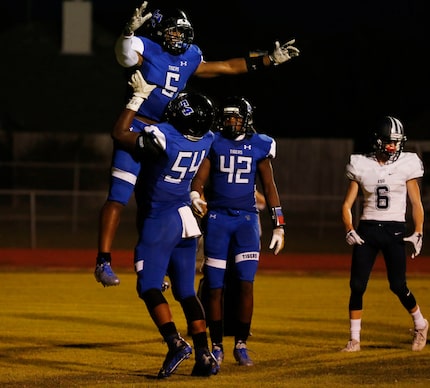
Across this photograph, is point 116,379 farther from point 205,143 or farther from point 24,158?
point 24,158

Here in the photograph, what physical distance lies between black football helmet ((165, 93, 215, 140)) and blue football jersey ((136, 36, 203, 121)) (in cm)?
46

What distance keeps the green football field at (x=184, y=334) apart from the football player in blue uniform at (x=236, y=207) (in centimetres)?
49

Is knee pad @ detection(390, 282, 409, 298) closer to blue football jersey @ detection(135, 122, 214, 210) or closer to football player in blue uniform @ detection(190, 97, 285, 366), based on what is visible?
football player in blue uniform @ detection(190, 97, 285, 366)

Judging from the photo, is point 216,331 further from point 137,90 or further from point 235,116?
point 137,90

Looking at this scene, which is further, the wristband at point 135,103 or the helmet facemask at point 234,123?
the helmet facemask at point 234,123

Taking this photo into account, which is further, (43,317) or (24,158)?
(24,158)

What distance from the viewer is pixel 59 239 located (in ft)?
84.0

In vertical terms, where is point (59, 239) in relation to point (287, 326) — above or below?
below

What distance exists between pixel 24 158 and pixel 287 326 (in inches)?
901

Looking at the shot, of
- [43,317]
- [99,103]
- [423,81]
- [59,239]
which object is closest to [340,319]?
[43,317]

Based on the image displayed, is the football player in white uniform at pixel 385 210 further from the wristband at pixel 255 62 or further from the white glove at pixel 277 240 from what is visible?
the wristband at pixel 255 62

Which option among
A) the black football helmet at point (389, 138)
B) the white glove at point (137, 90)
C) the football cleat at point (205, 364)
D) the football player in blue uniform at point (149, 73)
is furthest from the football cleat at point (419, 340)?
the white glove at point (137, 90)

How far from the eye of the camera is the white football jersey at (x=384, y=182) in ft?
36.8

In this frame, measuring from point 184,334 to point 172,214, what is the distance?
303 cm
